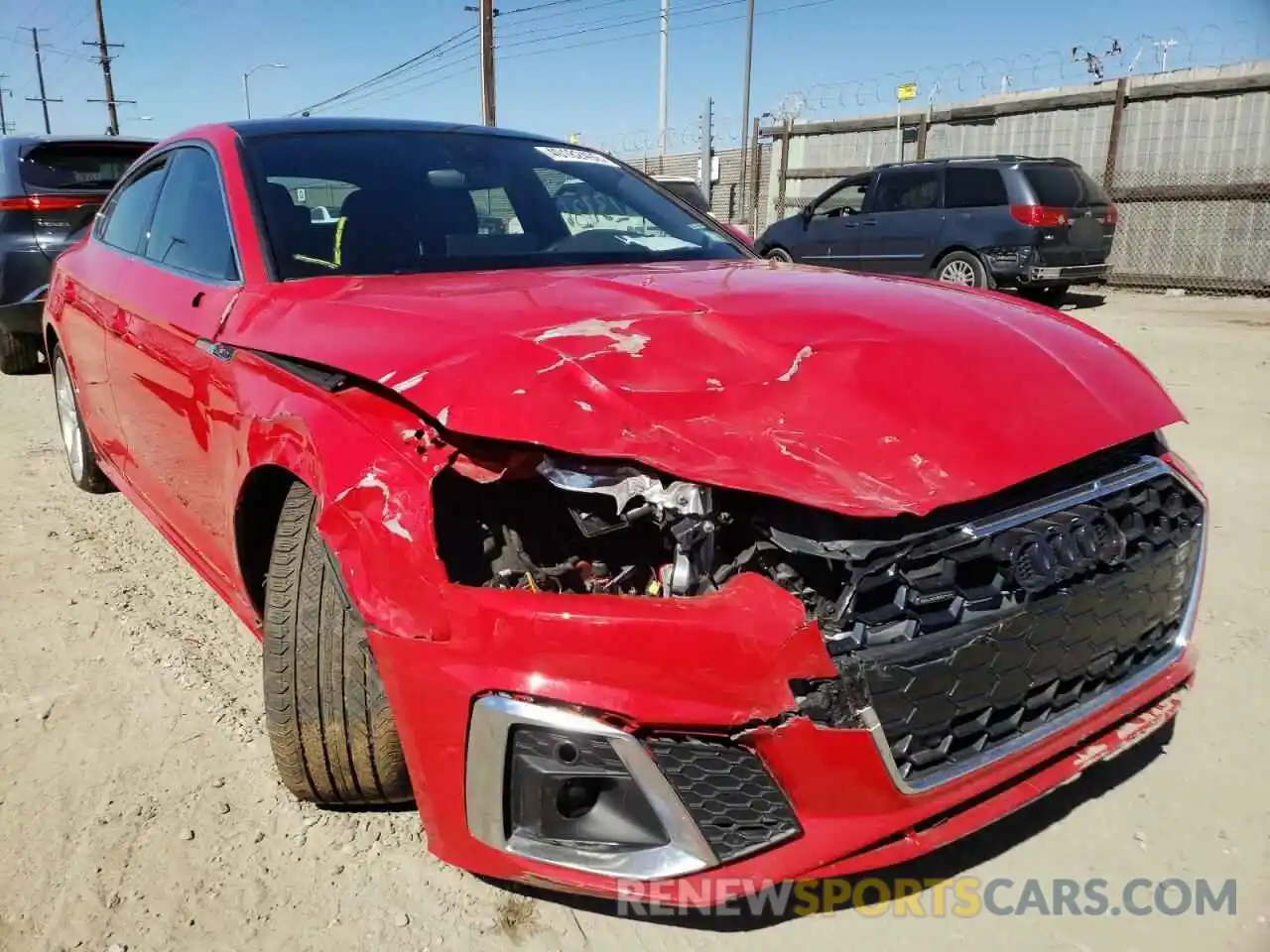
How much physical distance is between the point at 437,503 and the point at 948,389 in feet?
3.20

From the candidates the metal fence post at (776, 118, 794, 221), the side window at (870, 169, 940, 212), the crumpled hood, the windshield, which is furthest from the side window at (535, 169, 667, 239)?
the metal fence post at (776, 118, 794, 221)

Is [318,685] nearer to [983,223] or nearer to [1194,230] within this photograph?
[983,223]

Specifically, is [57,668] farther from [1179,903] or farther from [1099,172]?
[1099,172]

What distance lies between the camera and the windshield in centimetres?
257

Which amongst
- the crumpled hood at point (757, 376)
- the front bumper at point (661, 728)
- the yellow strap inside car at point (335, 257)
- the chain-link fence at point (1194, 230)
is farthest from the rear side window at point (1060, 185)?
the front bumper at point (661, 728)

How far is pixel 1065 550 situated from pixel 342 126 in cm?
251

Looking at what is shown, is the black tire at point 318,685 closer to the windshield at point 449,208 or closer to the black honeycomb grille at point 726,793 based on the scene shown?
the black honeycomb grille at point 726,793

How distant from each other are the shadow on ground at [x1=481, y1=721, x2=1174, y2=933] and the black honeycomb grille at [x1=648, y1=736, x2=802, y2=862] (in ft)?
0.91

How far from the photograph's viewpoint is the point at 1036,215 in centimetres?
1038

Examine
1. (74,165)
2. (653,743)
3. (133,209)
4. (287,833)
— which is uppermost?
(74,165)

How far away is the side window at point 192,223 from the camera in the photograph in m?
2.65

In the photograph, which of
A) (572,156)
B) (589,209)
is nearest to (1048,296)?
(572,156)

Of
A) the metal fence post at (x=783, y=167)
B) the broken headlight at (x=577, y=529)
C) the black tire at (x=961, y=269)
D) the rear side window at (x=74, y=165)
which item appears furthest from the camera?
the metal fence post at (x=783, y=167)

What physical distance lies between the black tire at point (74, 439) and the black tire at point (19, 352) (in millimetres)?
2956
